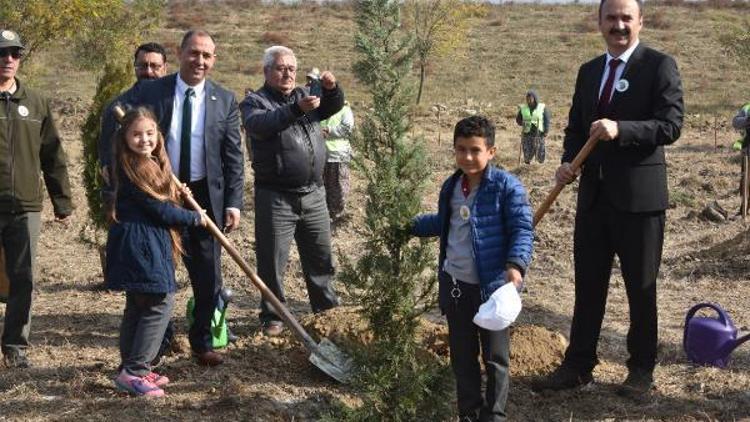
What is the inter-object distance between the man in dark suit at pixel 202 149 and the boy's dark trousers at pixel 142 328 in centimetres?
46

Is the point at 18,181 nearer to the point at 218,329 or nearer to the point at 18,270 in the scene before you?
the point at 18,270

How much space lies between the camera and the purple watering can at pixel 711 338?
18.5 ft

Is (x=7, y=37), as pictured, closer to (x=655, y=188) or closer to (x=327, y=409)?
(x=327, y=409)

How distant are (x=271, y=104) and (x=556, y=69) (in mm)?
30878

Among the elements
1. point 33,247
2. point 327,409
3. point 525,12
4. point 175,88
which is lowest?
point 327,409

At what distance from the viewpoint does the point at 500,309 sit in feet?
12.3

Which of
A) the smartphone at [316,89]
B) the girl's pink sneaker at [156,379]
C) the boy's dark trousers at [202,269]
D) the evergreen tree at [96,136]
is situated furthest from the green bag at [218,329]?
the evergreen tree at [96,136]

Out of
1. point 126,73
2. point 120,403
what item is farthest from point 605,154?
Answer: point 126,73

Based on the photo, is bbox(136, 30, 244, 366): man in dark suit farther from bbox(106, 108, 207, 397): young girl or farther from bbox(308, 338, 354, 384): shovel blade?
bbox(308, 338, 354, 384): shovel blade

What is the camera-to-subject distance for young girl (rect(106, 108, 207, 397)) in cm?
466

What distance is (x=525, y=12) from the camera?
49.9 meters

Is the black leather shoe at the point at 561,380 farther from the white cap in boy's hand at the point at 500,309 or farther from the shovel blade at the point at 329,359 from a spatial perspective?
the white cap in boy's hand at the point at 500,309

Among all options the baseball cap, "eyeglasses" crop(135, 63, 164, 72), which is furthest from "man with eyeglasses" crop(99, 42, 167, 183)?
the baseball cap

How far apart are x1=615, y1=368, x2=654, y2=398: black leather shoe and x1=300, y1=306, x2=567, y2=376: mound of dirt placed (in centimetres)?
52
